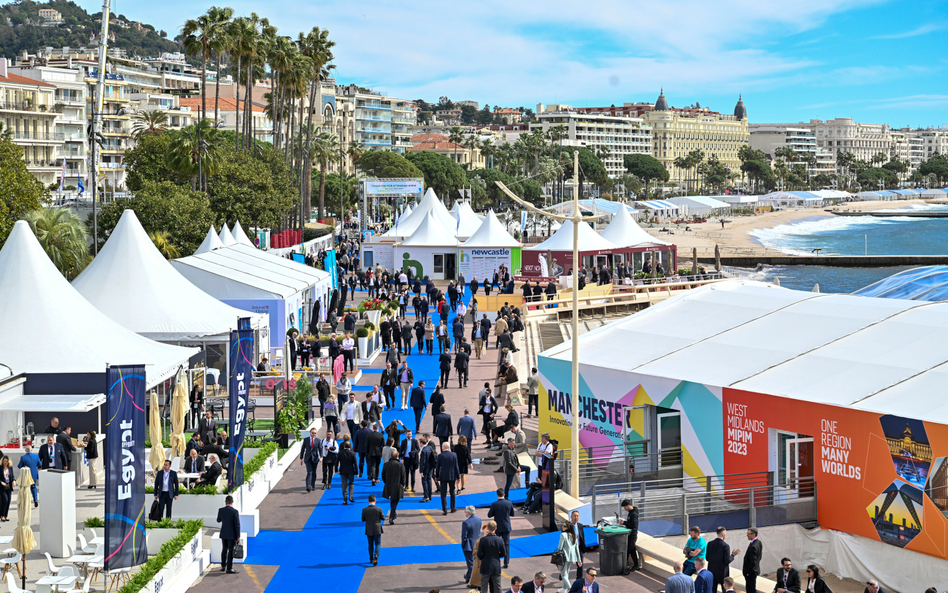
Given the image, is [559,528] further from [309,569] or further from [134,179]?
[134,179]

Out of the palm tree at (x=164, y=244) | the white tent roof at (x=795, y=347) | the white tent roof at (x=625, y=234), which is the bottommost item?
the white tent roof at (x=795, y=347)

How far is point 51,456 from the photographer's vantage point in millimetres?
15969

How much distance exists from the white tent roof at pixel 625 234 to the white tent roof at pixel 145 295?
1045 inches

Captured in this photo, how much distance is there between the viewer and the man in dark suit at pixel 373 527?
13609 mm

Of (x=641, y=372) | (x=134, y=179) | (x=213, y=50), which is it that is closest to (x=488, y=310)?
(x=641, y=372)

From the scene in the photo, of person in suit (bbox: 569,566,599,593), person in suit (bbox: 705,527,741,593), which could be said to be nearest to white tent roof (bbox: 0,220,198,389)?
person in suit (bbox: 569,566,599,593)

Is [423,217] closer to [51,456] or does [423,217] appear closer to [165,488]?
[51,456]

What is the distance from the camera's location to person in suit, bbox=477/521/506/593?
475 inches

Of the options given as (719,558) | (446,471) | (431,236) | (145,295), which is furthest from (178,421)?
(431,236)

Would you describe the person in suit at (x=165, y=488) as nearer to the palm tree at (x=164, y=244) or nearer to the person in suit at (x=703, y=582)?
the person in suit at (x=703, y=582)

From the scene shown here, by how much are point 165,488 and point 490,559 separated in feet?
18.3

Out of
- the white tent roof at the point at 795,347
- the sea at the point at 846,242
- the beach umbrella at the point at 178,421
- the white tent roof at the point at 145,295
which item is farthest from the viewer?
the sea at the point at 846,242

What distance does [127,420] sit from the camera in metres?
11.8

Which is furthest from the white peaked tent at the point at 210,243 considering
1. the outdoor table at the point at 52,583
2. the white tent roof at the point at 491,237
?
the outdoor table at the point at 52,583
